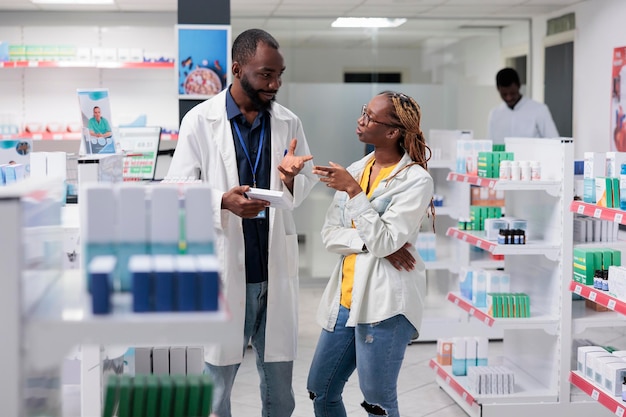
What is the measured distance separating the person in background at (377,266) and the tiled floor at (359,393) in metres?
1.81

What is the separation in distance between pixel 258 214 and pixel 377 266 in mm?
522

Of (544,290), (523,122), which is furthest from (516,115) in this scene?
(544,290)

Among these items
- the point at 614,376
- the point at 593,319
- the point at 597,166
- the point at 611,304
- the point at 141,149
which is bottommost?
the point at 614,376

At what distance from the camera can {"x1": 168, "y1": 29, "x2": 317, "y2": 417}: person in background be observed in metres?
3.09

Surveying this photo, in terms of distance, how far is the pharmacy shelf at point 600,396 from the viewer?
13.1ft

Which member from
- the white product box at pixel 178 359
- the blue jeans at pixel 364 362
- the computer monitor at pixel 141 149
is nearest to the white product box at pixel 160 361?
the white product box at pixel 178 359

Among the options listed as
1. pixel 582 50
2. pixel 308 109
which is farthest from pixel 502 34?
pixel 308 109

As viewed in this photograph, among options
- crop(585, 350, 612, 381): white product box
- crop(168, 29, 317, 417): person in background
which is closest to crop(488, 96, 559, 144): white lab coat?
crop(585, 350, 612, 381): white product box

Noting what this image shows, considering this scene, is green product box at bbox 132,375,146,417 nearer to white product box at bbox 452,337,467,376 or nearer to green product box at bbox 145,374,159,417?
green product box at bbox 145,374,159,417

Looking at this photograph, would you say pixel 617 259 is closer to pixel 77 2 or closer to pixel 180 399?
pixel 180 399

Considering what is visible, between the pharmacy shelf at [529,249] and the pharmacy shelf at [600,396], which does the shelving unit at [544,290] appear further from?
the pharmacy shelf at [600,396]

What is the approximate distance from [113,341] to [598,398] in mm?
3218

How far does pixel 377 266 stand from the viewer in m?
3.27

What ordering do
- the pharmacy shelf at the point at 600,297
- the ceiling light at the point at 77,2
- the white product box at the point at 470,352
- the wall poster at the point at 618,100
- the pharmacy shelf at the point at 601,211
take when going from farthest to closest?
1. the ceiling light at the point at 77,2
2. the wall poster at the point at 618,100
3. the white product box at the point at 470,352
4. the pharmacy shelf at the point at 600,297
5. the pharmacy shelf at the point at 601,211
